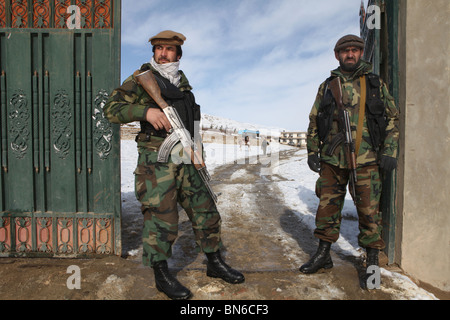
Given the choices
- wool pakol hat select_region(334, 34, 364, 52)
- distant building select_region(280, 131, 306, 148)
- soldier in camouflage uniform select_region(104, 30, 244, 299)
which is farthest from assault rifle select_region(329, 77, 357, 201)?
distant building select_region(280, 131, 306, 148)

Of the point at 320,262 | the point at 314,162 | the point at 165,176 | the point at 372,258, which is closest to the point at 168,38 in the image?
the point at 165,176

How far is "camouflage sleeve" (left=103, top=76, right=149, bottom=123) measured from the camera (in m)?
1.95

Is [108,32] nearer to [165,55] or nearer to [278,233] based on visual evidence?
[165,55]

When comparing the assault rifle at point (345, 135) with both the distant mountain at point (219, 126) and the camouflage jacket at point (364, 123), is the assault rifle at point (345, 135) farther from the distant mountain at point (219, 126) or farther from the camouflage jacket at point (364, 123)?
the distant mountain at point (219, 126)

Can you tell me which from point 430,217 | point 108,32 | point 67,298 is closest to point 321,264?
point 430,217

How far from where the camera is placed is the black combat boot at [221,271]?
7.07ft

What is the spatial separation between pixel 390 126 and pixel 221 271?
6.36 feet

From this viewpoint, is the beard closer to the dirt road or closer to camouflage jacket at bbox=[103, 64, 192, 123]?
camouflage jacket at bbox=[103, 64, 192, 123]

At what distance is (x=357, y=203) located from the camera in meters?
2.30

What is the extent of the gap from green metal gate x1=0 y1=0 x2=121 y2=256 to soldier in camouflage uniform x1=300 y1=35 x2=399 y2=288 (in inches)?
80.4

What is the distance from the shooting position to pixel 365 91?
2275mm
